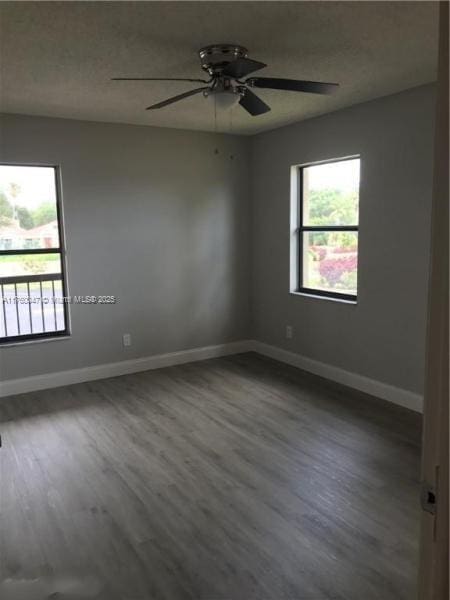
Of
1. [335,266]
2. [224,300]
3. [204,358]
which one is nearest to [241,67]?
[335,266]

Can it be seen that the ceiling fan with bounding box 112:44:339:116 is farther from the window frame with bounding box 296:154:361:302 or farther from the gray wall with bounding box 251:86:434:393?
the window frame with bounding box 296:154:361:302

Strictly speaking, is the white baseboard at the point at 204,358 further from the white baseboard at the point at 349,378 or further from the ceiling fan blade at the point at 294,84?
the ceiling fan blade at the point at 294,84

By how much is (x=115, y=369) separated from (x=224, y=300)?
1.50 metres

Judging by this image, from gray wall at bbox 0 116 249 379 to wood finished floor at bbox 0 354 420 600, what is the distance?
0.76 metres

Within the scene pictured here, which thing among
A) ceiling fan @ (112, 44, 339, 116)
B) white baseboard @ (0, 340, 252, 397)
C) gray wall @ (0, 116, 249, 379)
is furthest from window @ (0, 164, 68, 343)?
ceiling fan @ (112, 44, 339, 116)

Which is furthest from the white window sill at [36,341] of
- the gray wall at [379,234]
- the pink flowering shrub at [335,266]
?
the pink flowering shrub at [335,266]

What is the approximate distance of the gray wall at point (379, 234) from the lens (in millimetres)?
3742

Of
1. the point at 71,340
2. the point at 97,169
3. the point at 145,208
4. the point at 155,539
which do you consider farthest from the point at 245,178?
the point at 155,539

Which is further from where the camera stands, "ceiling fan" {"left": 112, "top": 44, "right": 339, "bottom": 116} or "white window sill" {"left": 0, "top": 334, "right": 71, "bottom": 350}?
"white window sill" {"left": 0, "top": 334, "right": 71, "bottom": 350}

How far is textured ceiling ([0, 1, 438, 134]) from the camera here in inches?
87.7

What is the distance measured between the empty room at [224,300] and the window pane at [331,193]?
27mm

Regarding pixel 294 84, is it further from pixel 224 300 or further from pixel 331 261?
pixel 224 300

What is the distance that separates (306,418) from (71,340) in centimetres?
243

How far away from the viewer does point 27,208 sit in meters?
4.45
